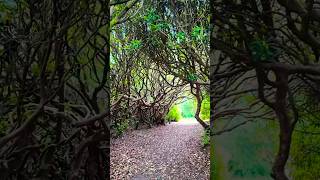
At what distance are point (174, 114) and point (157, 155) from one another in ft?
1.00

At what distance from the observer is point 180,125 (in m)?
2.47

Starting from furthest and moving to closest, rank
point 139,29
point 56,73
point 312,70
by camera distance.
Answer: point 139,29
point 56,73
point 312,70

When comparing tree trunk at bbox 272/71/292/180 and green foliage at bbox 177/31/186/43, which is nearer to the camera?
tree trunk at bbox 272/71/292/180

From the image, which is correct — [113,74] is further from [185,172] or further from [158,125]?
[185,172]

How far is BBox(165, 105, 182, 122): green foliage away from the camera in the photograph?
2.50 meters

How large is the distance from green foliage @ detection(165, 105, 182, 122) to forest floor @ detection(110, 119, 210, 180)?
Result: 0.20 ft

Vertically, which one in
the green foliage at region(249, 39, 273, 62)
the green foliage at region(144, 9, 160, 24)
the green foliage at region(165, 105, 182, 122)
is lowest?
the green foliage at region(165, 105, 182, 122)

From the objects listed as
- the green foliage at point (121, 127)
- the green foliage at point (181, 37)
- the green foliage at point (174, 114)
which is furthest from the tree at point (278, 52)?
the green foliage at point (121, 127)

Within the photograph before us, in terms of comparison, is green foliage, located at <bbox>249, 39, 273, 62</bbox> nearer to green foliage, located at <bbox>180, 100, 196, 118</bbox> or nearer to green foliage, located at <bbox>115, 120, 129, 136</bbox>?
green foliage, located at <bbox>180, 100, 196, 118</bbox>

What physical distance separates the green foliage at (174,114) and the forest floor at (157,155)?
60 millimetres

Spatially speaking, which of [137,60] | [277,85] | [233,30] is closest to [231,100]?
[277,85]

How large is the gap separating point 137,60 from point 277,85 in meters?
0.96

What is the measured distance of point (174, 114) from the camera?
2.53 m

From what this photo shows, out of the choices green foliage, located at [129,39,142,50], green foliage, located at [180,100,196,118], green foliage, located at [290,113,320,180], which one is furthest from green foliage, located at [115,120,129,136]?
green foliage, located at [290,113,320,180]
